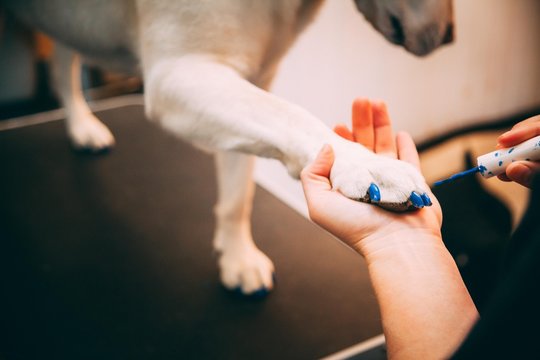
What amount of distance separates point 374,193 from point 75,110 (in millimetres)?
1166

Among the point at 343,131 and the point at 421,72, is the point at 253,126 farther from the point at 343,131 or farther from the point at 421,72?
the point at 421,72

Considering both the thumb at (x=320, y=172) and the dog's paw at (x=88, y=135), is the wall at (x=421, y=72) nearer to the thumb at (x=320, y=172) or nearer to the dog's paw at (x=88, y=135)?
the dog's paw at (x=88, y=135)

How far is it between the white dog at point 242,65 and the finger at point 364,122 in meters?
0.10

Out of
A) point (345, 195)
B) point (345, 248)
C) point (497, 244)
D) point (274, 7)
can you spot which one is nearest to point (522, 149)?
point (345, 195)

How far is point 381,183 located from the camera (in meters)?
0.44

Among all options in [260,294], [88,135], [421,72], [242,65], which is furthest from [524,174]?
[88,135]

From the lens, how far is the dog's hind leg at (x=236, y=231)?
894 millimetres

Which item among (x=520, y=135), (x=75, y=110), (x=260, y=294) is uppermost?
(x=520, y=135)

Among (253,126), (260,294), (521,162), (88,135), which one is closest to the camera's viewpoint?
(521,162)

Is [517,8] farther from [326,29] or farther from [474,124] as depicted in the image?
[326,29]

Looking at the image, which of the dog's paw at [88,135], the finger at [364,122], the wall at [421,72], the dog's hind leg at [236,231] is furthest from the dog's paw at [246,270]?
the dog's paw at [88,135]

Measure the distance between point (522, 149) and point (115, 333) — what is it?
0.66m

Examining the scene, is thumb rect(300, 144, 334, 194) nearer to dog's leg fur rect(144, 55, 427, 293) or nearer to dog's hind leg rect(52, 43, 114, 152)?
dog's leg fur rect(144, 55, 427, 293)

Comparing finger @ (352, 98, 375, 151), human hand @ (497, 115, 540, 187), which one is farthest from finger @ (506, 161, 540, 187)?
finger @ (352, 98, 375, 151)
